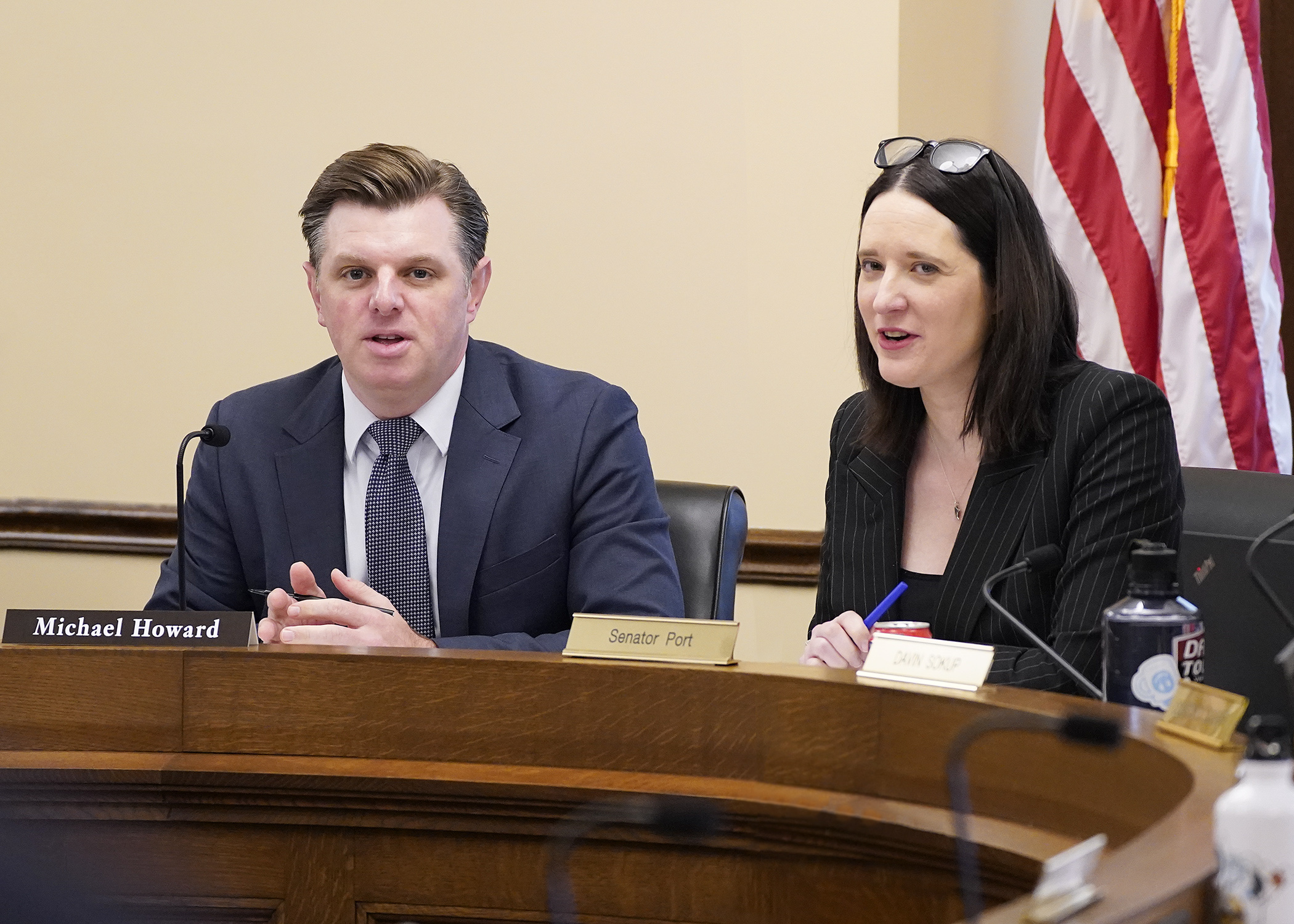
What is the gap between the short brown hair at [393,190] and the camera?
2062mm

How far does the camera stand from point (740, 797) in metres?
1.29

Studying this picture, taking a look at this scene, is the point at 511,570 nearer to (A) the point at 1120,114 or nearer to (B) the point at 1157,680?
(B) the point at 1157,680

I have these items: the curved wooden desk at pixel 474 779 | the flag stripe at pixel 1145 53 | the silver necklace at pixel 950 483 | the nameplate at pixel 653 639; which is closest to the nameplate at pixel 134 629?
the curved wooden desk at pixel 474 779

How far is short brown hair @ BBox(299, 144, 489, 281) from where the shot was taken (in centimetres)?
206

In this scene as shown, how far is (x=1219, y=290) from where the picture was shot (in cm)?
270

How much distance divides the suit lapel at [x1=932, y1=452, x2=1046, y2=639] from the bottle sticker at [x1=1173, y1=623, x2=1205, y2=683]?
20.6 inches

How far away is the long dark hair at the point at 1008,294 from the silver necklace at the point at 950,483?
76 millimetres

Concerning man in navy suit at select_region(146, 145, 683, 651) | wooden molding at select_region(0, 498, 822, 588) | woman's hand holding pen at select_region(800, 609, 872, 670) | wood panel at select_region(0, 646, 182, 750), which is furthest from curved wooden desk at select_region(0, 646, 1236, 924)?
wooden molding at select_region(0, 498, 822, 588)

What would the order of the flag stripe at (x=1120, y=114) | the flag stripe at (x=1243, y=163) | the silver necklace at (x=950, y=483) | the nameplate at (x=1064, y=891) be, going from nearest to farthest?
1. the nameplate at (x=1064, y=891)
2. the silver necklace at (x=950, y=483)
3. the flag stripe at (x=1243, y=163)
4. the flag stripe at (x=1120, y=114)

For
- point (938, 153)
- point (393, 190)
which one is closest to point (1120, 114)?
point (938, 153)

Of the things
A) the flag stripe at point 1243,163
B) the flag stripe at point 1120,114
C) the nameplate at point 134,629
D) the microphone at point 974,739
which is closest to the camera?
the microphone at point 974,739

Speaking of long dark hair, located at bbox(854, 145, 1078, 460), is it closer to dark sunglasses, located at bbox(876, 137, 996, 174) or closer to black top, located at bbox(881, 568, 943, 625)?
dark sunglasses, located at bbox(876, 137, 996, 174)

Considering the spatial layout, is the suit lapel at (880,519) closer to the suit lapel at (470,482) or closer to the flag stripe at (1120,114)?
the suit lapel at (470,482)

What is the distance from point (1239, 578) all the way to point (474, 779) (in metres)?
0.96
